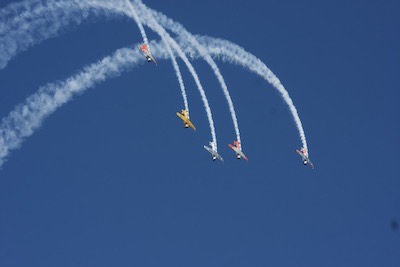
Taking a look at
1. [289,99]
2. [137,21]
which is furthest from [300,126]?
[137,21]

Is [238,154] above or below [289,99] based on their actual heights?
below

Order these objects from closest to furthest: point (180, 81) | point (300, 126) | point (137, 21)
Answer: point (137, 21)
point (180, 81)
point (300, 126)

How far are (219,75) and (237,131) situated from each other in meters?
8.27

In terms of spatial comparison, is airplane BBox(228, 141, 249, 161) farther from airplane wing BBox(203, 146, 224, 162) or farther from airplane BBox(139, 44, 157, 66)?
airplane BBox(139, 44, 157, 66)

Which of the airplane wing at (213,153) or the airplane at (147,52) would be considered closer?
the airplane at (147,52)

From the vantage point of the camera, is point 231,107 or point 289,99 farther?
point 289,99

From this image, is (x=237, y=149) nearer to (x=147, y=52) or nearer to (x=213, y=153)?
(x=213, y=153)

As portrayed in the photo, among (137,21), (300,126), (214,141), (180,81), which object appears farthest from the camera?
(300,126)

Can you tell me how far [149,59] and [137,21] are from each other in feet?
22.5

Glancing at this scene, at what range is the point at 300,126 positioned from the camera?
325 feet

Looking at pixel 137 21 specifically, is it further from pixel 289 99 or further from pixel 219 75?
pixel 289 99

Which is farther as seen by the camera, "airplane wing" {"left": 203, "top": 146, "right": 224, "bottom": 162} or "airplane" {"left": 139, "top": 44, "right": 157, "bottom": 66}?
"airplane wing" {"left": 203, "top": 146, "right": 224, "bottom": 162}

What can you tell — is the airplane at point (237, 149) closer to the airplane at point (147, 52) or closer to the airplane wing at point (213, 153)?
the airplane wing at point (213, 153)

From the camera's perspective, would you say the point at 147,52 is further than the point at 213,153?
No
